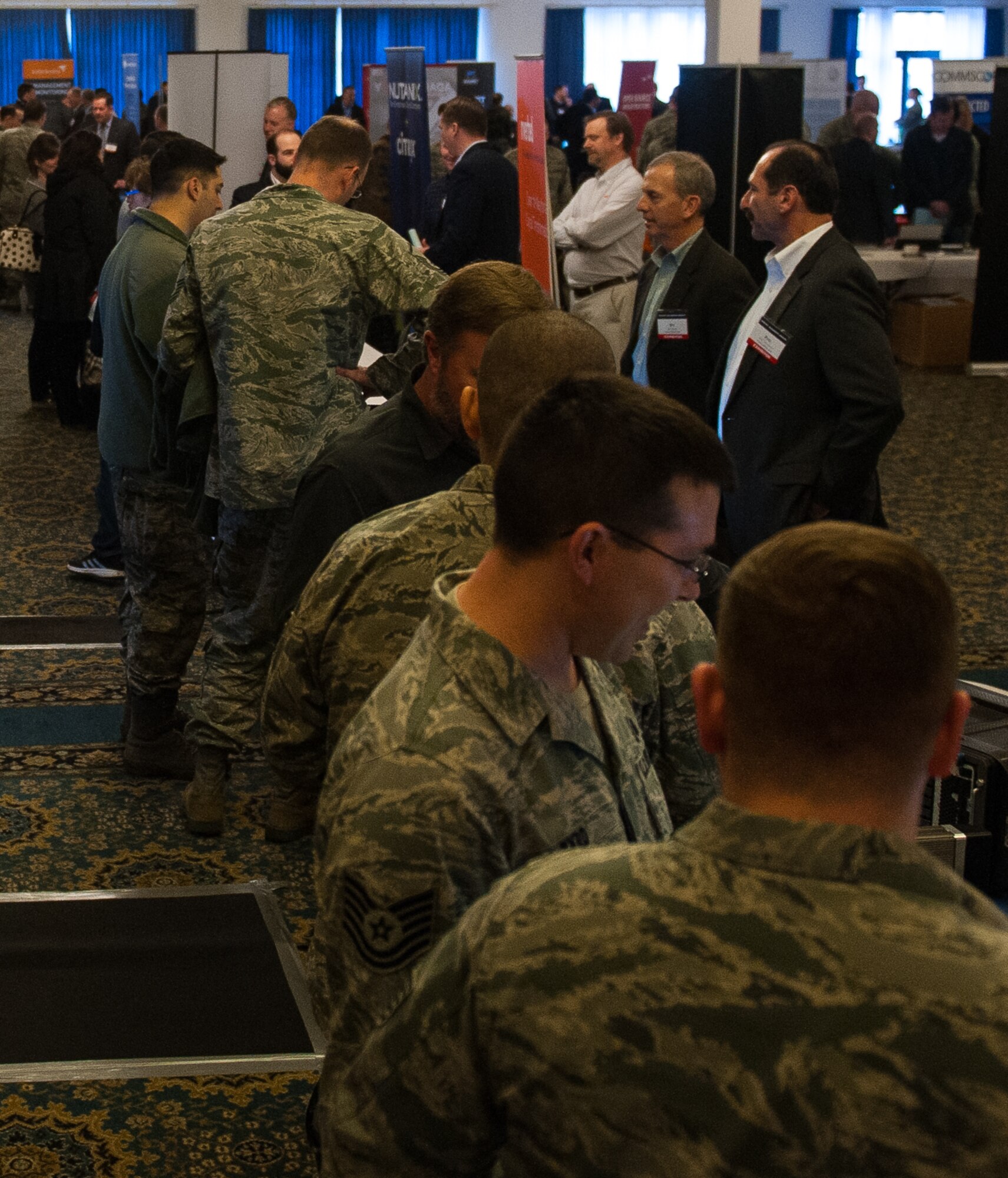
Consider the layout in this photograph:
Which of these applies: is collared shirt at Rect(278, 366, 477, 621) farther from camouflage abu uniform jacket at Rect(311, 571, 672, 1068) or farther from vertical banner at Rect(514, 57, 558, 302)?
vertical banner at Rect(514, 57, 558, 302)

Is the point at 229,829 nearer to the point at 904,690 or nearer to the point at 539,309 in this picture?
the point at 539,309

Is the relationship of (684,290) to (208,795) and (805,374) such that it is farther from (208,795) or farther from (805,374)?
(208,795)

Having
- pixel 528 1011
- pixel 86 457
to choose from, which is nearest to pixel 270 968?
pixel 528 1011

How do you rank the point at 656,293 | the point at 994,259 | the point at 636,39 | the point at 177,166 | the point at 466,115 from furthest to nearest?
the point at 636,39 → the point at 994,259 → the point at 466,115 → the point at 656,293 → the point at 177,166

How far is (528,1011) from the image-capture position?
81cm

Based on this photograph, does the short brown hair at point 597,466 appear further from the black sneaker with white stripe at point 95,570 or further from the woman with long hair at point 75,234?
the woman with long hair at point 75,234

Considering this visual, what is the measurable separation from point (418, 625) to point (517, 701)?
53cm

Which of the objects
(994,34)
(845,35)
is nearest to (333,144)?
(845,35)

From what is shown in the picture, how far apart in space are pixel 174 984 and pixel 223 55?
5.57m

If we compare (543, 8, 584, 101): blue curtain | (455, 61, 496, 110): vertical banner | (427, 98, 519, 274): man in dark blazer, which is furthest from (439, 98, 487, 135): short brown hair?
(543, 8, 584, 101): blue curtain

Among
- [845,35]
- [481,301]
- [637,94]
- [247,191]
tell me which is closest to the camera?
[481,301]

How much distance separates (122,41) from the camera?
21.1 meters

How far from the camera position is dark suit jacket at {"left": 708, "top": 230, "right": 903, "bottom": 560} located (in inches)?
134

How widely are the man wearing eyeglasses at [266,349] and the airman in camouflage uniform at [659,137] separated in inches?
248
